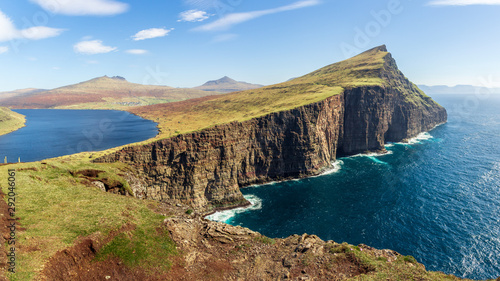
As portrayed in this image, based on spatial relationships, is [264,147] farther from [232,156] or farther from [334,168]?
[334,168]

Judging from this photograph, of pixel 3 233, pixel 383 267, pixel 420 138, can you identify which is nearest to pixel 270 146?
pixel 383 267

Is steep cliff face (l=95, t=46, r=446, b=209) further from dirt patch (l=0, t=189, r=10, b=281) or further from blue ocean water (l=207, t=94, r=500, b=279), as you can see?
dirt patch (l=0, t=189, r=10, b=281)

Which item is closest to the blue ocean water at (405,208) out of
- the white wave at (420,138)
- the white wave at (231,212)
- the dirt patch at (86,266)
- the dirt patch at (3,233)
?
the white wave at (231,212)

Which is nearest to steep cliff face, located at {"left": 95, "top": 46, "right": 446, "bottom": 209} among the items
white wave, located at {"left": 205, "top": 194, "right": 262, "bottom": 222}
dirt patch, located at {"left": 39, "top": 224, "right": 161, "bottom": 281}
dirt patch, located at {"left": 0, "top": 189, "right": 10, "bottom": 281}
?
white wave, located at {"left": 205, "top": 194, "right": 262, "bottom": 222}

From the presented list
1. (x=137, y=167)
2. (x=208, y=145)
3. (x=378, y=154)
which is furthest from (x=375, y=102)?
(x=137, y=167)

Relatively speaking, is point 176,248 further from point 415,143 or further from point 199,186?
point 415,143

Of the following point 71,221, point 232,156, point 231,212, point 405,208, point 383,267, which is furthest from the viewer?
point 232,156
